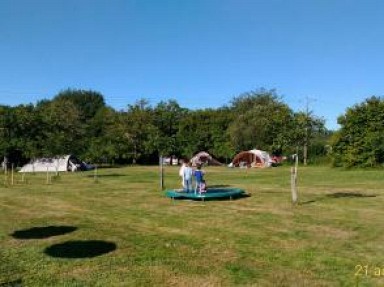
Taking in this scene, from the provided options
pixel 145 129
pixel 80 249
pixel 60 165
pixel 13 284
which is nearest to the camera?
pixel 13 284

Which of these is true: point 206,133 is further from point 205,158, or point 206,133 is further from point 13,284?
point 13,284

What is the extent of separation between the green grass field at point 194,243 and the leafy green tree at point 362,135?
78.4 feet

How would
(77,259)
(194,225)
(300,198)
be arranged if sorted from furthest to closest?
(300,198) → (194,225) → (77,259)

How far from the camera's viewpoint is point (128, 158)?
70250mm

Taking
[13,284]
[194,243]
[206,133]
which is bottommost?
[13,284]

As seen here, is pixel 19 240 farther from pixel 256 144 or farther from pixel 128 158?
pixel 128 158

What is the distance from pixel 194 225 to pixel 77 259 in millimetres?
4404

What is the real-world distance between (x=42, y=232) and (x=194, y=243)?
4.12m

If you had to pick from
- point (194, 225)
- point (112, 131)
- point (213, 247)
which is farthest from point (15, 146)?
point (213, 247)

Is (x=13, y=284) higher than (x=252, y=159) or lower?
lower

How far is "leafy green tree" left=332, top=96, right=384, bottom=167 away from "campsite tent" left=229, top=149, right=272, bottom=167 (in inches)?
521
